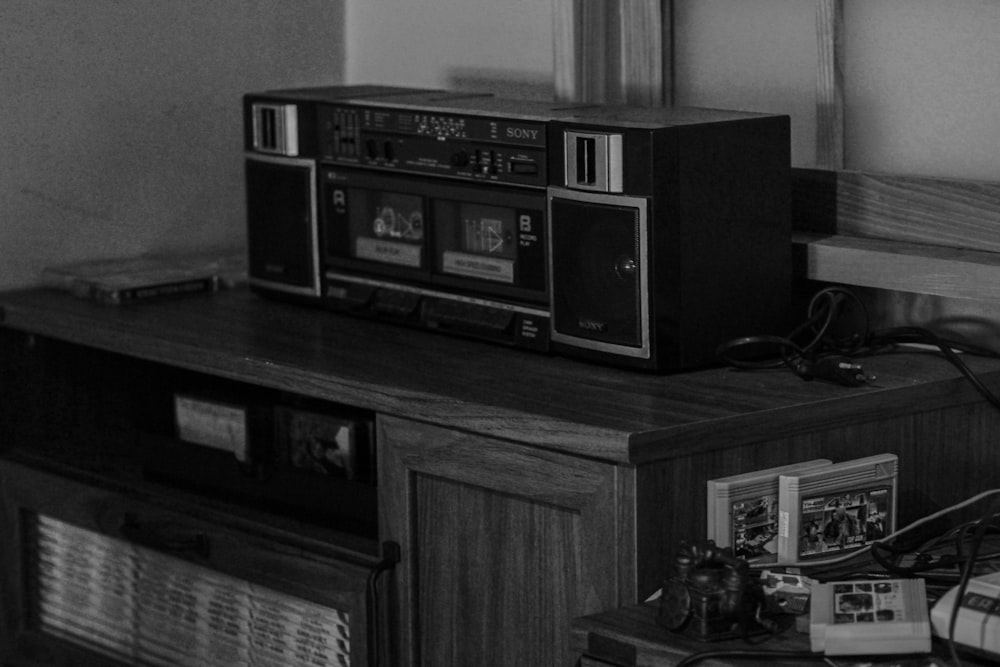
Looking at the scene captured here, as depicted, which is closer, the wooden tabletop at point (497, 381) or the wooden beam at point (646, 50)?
the wooden tabletop at point (497, 381)

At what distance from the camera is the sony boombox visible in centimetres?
150

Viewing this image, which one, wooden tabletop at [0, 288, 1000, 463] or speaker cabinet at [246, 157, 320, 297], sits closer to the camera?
wooden tabletop at [0, 288, 1000, 463]

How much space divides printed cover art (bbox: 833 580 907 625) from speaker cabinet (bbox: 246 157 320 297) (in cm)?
85

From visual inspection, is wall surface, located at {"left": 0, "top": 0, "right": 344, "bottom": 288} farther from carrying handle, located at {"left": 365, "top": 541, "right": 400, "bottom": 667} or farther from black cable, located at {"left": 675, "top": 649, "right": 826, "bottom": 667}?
black cable, located at {"left": 675, "top": 649, "right": 826, "bottom": 667}

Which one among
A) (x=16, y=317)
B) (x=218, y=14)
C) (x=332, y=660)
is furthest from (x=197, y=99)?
(x=332, y=660)

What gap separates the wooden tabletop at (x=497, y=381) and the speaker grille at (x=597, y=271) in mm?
42

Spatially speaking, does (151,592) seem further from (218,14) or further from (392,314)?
(218,14)

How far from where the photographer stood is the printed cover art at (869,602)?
1.16 m

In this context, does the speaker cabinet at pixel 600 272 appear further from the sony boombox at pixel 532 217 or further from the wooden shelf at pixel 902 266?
the wooden shelf at pixel 902 266

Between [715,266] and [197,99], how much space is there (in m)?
0.92


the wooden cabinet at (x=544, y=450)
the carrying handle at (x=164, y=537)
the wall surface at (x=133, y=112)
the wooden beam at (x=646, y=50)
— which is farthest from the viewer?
the wall surface at (x=133, y=112)

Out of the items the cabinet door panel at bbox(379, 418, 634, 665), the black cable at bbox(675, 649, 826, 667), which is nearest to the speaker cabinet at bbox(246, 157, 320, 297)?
the cabinet door panel at bbox(379, 418, 634, 665)

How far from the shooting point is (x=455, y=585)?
4.87 feet

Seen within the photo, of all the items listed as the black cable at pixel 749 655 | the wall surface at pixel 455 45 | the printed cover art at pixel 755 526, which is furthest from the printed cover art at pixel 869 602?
the wall surface at pixel 455 45
